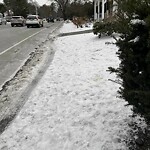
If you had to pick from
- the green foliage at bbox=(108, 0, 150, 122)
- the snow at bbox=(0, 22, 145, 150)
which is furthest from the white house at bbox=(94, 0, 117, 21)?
the snow at bbox=(0, 22, 145, 150)

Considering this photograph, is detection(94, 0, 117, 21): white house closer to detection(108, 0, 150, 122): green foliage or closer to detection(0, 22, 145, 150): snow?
detection(108, 0, 150, 122): green foliage

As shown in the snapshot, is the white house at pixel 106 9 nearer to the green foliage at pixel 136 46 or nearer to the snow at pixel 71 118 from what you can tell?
the green foliage at pixel 136 46

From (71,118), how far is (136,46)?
1.77 m

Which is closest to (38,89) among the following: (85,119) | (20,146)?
(85,119)

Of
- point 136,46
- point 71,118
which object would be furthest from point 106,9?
point 136,46

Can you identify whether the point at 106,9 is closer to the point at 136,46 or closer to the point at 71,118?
the point at 71,118

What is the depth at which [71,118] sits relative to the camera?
176 inches

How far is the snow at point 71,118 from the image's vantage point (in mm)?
3752

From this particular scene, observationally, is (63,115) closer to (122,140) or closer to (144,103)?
(122,140)

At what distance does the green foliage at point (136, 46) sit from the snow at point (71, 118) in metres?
0.78

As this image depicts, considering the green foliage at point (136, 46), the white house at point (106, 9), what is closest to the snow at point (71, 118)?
the green foliage at point (136, 46)

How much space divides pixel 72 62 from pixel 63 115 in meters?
4.66

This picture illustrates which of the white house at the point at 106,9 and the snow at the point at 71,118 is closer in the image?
the white house at the point at 106,9

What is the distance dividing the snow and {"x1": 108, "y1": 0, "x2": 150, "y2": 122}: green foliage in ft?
2.55
